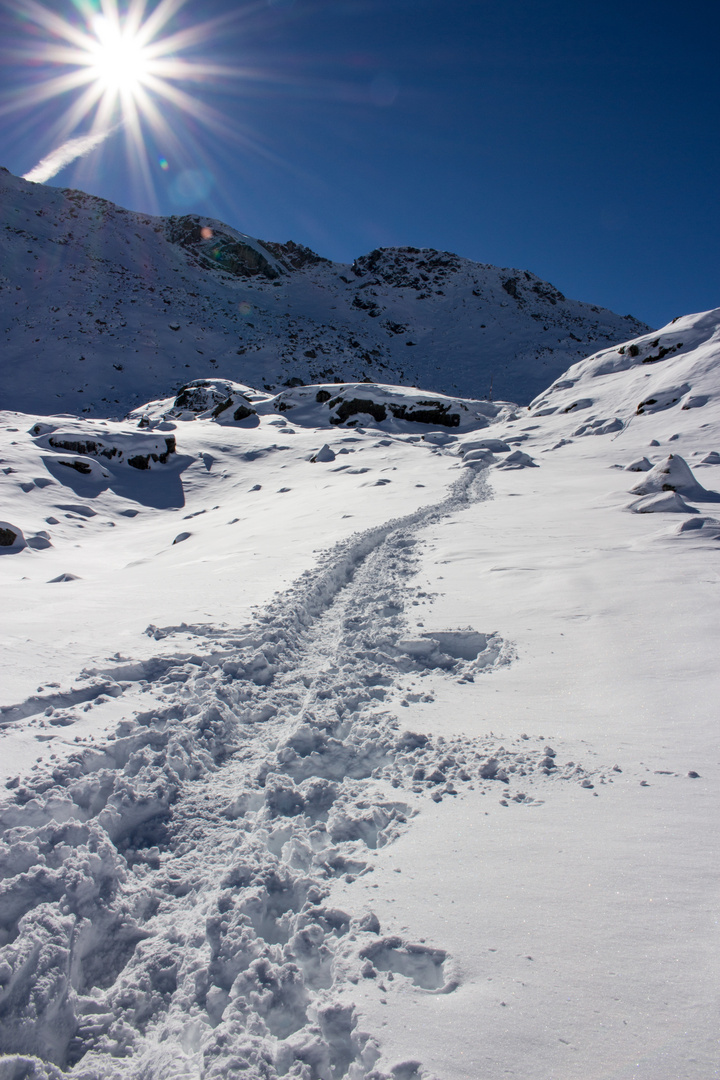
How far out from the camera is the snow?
1656 mm

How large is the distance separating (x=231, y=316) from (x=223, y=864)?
176 ft

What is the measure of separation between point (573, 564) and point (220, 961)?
208 inches

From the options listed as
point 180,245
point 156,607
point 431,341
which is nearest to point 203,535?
point 156,607

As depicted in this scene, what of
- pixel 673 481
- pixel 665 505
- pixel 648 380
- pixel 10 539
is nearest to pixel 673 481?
pixel 673 481

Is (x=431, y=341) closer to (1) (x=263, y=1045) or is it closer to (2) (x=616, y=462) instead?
(2) (x=616, y=462)

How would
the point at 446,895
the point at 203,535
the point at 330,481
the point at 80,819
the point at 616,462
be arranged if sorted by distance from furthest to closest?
the point at 330,481 → the point at 616,462 → the point at 203,535 → the point at 80,819 → the point at 446,895

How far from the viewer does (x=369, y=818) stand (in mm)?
2590

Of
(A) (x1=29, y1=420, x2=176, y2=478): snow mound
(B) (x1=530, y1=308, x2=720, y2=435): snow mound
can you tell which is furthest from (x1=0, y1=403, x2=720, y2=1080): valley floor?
(B) (x1=530, y1=308, x2=720, y2=435): snow mound

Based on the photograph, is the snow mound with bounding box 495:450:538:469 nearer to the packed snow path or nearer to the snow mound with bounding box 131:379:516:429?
the snow mound with bounding box 131:379:516:429

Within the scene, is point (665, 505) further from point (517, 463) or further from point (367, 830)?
point (367, 830)

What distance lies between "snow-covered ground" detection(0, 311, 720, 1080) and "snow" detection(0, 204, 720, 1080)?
0.01 meters

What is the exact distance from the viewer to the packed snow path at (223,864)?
1705 mm

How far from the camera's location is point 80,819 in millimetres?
2514

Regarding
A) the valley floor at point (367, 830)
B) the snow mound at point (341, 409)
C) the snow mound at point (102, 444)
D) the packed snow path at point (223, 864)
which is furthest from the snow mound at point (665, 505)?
the snow mound at point (341, 409)
